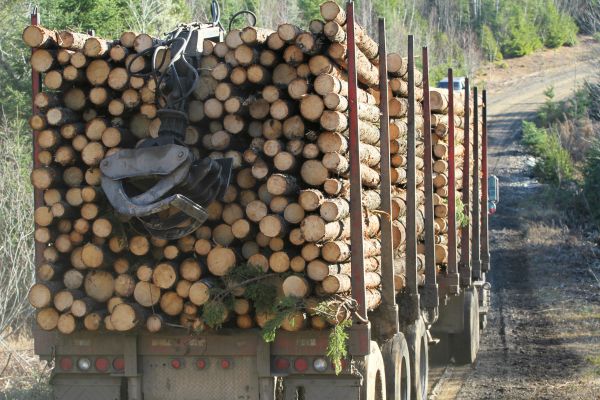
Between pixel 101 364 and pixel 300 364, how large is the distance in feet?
5.26

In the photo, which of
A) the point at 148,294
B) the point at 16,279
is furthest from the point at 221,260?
the point at 16,279

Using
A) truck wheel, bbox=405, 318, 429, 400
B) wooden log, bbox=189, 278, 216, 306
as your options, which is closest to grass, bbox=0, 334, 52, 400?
truck wheel, bbox=405, 318, 429, 400

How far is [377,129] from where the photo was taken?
9.52m

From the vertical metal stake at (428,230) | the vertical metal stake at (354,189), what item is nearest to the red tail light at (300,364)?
the vertical metal stake at (354,189)

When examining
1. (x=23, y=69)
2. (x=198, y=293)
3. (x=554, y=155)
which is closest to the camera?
(x=198, y=293)

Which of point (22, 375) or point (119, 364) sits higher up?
point (119, 364)

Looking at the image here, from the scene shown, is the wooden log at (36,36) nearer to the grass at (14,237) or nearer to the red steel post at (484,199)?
the grass at (14,237)

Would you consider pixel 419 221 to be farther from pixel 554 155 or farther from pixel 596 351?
pixel 554 155

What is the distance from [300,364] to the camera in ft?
26.6

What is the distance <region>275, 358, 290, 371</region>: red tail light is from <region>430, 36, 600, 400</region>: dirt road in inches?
198

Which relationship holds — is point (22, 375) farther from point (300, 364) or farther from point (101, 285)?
point (300, 364)

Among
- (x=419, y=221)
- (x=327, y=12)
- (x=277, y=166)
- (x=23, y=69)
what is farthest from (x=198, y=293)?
(x=23, y=69)

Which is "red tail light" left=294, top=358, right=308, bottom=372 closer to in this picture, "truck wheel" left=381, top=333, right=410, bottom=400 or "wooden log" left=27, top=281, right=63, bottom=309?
"truck wheel" left=381, top=333, right=410, bottom=400

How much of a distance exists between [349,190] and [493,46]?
6221 centimetres
